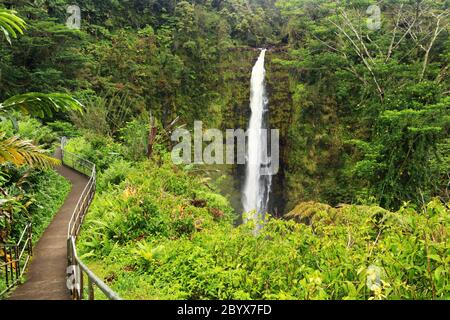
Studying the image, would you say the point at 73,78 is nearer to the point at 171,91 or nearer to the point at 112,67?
the point at 112,67

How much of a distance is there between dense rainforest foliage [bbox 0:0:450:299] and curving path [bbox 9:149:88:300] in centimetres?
68

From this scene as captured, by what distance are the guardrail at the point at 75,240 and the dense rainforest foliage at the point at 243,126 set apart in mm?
380

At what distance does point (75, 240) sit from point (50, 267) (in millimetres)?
1616

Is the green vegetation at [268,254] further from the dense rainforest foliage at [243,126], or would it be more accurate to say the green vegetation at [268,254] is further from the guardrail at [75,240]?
the guardrail at [75,240]

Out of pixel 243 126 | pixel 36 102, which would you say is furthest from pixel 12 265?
pixel 243 126

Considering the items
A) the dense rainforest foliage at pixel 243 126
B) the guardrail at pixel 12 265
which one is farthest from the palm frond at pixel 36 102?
the guardrail at pixel 12 265

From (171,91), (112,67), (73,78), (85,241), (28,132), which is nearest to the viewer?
(85,241)

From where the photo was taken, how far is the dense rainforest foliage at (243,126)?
19.0 ft

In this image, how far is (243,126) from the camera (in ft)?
91.4

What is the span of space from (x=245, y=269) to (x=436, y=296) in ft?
9.67

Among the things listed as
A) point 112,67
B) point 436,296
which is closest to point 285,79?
point 112,67

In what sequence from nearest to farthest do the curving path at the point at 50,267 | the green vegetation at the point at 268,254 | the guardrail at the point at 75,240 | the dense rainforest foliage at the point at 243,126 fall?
the green vegetation at the point at 268,254, the guardrail at the point at 75,240, the dense rainforest foliage at the point at 243,126, the curving path at the point at 50,267

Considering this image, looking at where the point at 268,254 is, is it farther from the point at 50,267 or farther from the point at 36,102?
the point at 50,267

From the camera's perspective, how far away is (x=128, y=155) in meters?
16.2
